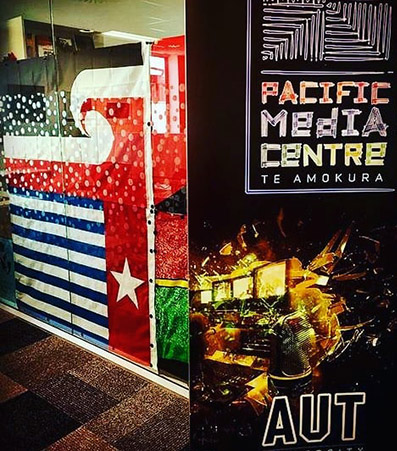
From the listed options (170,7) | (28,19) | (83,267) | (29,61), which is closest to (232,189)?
(170,7)

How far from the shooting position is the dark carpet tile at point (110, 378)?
100 inches

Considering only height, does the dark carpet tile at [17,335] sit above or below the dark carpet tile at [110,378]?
above

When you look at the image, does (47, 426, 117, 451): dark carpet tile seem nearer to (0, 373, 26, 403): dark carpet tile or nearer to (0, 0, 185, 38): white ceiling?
(0, 373, 26, 403): dark carpet tile

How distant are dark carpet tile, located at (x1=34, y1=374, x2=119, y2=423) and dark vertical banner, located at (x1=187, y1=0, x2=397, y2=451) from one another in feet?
2.48

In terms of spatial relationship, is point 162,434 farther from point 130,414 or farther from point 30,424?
point 30,424

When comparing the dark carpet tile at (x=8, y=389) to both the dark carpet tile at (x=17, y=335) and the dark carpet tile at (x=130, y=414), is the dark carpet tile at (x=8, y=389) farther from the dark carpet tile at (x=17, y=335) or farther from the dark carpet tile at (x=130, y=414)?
the dark carpet tile at (x=130, y=414)

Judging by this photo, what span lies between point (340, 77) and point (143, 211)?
3.98 feet

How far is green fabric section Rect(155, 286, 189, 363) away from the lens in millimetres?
2447

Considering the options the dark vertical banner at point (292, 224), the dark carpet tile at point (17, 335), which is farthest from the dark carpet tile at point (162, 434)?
the dark carpet tile at point (17, 335)

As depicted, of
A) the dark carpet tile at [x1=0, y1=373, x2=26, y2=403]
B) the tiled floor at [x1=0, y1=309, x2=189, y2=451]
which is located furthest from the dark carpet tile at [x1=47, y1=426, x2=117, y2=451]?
the dark carpet tile at [x1=0, y1=373, x2=26, y2=403]

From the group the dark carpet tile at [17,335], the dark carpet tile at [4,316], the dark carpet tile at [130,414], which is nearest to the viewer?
the dark carpet tile at [130,414]

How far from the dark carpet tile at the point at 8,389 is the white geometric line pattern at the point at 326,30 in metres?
2.03

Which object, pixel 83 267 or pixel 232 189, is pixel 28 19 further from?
pixel 232 189

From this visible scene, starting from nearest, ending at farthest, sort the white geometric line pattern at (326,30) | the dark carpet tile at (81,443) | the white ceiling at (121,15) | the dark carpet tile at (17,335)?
the white geometric line pattern at (326,30) < the dark carpet tile at (81,443) < the white ceiling at (121,15) < the dark carpet tile at (17,335)
